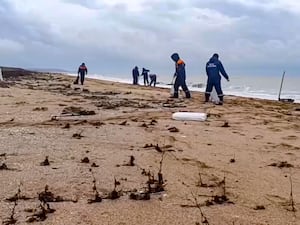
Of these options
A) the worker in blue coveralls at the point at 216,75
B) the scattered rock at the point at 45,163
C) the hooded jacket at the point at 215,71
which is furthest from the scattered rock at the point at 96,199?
the hooded jacket at the point at 215,71

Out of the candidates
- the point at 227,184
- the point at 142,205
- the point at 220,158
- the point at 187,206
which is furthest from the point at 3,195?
the point at 220,158

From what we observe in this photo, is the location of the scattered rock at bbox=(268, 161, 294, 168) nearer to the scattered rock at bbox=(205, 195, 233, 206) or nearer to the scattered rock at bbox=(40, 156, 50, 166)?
the scattered rock at bbox=(205, 195, 233, 206)

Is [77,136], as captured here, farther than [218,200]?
Yes

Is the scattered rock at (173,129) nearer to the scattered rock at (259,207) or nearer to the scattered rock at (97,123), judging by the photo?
the scattered rock at (97,123)

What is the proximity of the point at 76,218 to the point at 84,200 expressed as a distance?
481 mm

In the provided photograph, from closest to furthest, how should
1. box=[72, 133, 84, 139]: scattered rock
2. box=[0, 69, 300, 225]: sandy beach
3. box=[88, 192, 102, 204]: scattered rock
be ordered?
box=[0, 69, 300, 225]: sandy beach → box=[88, 192, 102, 204]: scattered rock → box=[72, 133, 84, 139]: scattered rock

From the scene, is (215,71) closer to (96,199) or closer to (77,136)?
(77,136)

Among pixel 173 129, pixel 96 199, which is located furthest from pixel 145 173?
pixel 173 129

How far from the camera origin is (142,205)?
459cm

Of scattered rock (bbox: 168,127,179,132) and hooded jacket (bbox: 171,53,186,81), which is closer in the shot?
scattered rock (bbox: 168,127,179,132)

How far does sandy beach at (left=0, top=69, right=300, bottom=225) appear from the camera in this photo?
4383 mm

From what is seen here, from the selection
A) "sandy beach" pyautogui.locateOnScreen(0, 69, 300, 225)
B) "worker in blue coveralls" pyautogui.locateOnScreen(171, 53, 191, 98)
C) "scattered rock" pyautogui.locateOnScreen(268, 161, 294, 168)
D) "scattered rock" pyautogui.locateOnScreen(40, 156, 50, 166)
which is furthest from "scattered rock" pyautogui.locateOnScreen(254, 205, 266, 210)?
"worker in blue coveralls" pyautogui.locateOnScreen(171, 53, 191, 98)

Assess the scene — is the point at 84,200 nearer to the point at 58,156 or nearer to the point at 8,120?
the point at 58,156

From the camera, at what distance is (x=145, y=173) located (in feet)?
18.8
